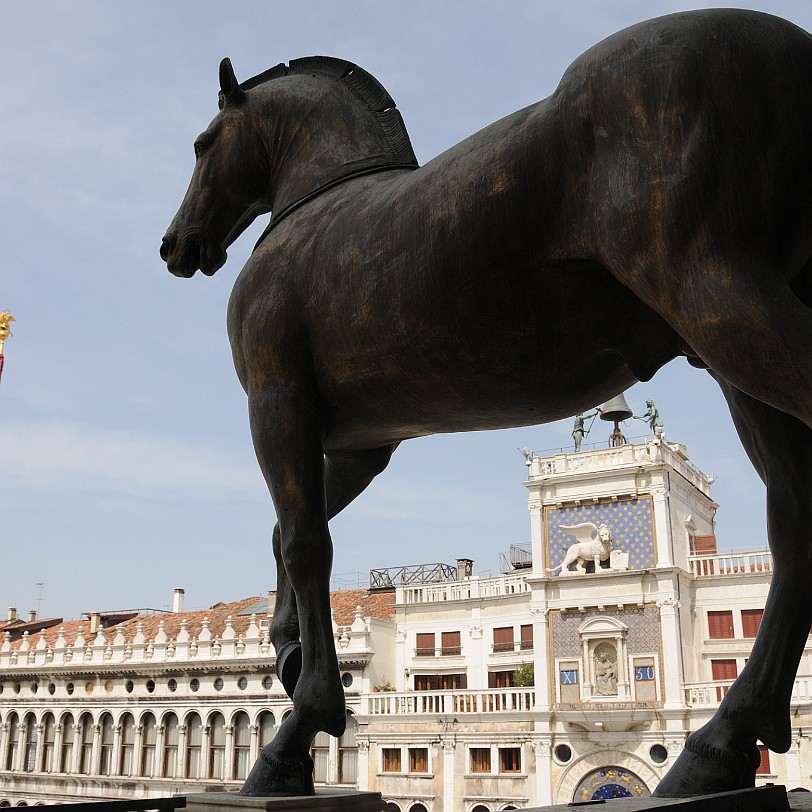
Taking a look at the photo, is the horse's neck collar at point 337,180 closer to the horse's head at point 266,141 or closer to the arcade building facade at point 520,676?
the horse's head at point 266,141

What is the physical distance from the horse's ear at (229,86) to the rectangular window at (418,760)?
1087 inches

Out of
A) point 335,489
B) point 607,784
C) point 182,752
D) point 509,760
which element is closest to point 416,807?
point 509,760

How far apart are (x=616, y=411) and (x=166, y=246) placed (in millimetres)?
24747

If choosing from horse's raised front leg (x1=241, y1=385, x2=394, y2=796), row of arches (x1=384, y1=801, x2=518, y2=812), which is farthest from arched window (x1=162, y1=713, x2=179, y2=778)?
horse's raised front leg (x1=241, y1=385, x2=394, y2=796)

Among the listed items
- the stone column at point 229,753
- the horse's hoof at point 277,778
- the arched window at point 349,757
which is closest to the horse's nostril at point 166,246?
the horse's hoof at point 277,778

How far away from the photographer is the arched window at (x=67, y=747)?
118 feet

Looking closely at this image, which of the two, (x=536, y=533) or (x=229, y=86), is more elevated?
(x=536, y=533)

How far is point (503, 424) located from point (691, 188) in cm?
80

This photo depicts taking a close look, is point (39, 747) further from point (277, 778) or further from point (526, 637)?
point (277, 778)

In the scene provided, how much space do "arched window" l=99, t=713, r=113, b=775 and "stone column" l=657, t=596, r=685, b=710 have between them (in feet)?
68.3

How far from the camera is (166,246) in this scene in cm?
281

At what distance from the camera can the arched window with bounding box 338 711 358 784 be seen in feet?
97.7

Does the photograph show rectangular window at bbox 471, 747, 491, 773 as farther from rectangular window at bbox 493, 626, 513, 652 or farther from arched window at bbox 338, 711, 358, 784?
arched window at bbox 338, 711, 358, 784

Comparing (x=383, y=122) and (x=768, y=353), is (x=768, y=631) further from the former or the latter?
(x=383, y=122)
